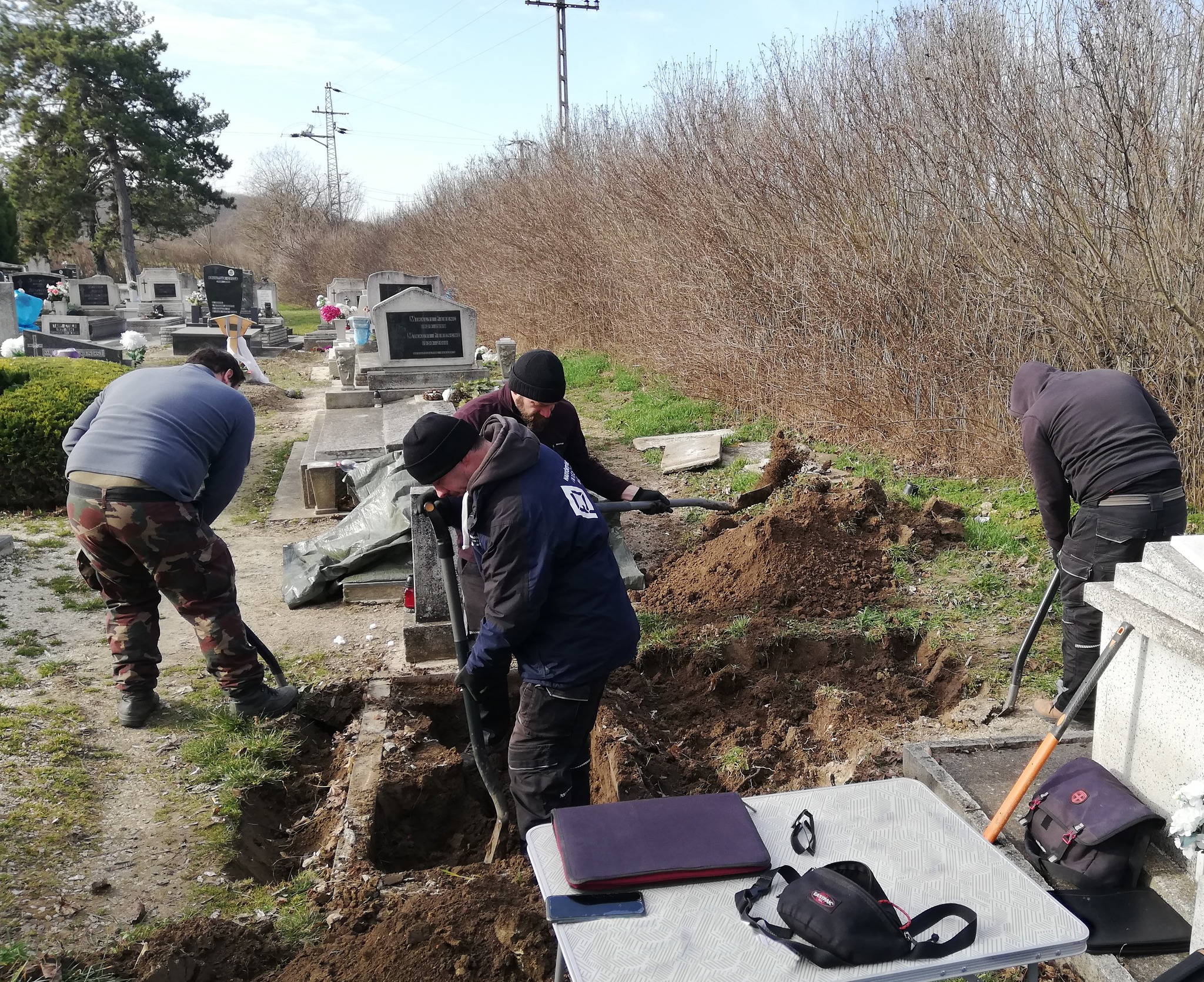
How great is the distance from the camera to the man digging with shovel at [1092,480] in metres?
4.28

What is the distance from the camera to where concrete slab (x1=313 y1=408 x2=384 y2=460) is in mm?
9055

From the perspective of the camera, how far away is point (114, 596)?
4836mm

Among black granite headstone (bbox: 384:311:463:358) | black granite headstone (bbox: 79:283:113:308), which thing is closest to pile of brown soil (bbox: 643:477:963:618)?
black granite headstone (bbox: 384:311:463:358)

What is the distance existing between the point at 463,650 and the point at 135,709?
2.15m

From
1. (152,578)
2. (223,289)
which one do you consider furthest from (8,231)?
(152,578)

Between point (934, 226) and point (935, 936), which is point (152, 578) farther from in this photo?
point (934, 226)

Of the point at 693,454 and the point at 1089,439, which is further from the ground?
the point at 1089,439

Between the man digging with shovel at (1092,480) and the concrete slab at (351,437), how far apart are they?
20.2 ft

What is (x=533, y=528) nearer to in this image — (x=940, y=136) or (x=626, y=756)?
(x=626, y=756)

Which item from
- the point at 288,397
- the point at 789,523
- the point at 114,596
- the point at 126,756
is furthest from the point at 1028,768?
the point at 288,397

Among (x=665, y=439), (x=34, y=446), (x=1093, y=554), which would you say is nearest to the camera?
(x=1093, y=554)

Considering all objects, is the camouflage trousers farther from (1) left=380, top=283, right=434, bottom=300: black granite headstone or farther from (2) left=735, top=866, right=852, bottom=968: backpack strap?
(1) left=380, top=283, right=434, bottom=300: black granite headstone

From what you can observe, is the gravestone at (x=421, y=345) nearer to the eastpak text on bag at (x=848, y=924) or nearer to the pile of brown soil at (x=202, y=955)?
the pile of brown soil at (x=202, y=955)

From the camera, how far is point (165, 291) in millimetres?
28203
